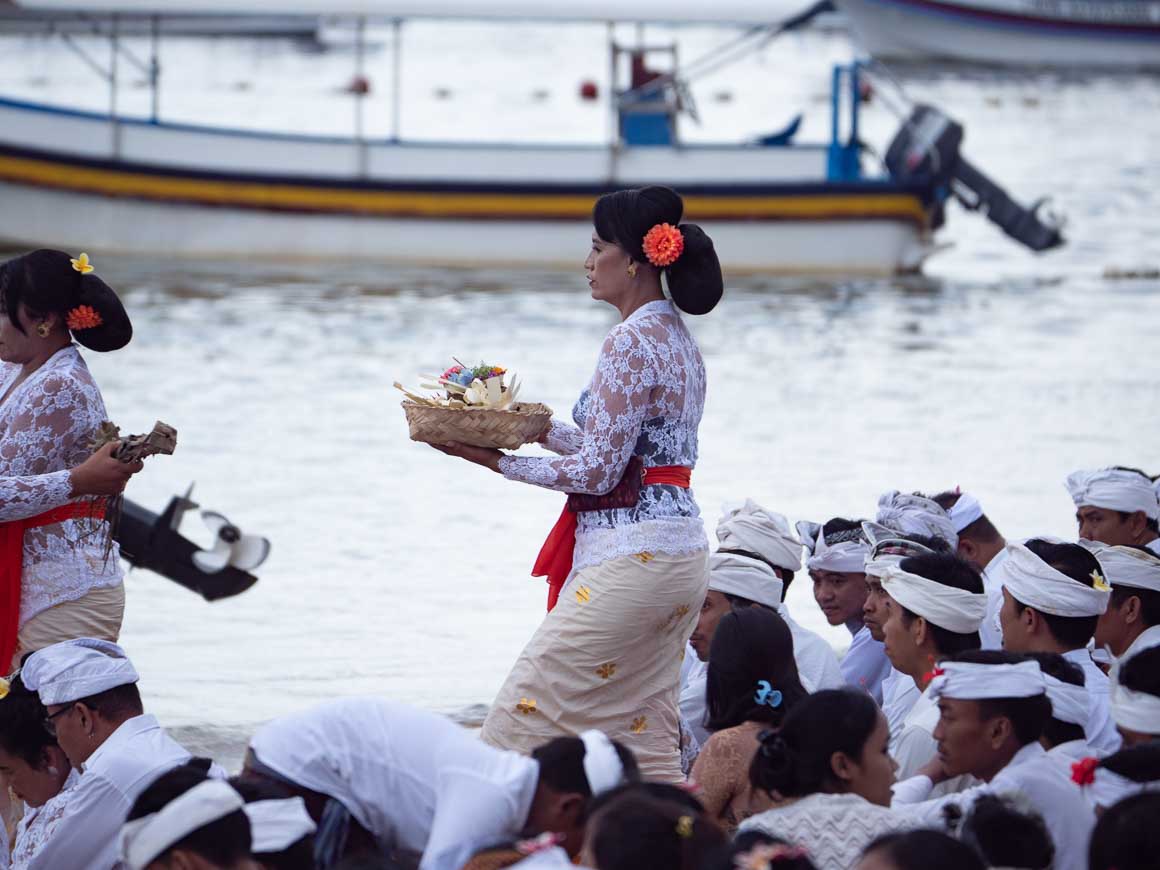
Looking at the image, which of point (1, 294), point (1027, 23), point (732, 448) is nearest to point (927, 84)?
point (1027, 23)

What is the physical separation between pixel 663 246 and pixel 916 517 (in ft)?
4.98

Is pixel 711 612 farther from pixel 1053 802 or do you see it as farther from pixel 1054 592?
pixel 1053 802

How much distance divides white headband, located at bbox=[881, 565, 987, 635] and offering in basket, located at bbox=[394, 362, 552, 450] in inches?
36.6

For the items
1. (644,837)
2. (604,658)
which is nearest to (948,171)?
(604,658)

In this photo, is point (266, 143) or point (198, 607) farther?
point (266, 143)

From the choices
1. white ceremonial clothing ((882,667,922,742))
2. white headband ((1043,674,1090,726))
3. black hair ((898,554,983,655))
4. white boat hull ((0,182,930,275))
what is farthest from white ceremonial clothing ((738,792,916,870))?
white boat hull ((0,182,930,275))

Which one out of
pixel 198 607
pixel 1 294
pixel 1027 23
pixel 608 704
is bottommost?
pixel 198 607

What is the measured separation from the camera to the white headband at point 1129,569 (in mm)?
4906

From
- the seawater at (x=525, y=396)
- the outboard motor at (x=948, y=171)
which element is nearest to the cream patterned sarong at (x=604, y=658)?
the seawater at (x=525, y=396)

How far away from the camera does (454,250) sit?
1878 centimetres

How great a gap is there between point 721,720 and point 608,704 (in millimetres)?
275

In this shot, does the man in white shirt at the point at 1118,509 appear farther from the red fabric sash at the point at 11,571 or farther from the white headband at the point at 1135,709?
the red fabric sash at the point at 11,571

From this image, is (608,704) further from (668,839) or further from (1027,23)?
(1027,23)

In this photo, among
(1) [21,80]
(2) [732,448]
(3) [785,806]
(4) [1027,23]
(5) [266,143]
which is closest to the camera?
(3) [785,806]
